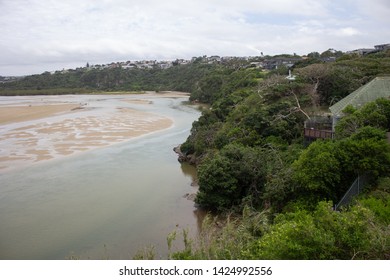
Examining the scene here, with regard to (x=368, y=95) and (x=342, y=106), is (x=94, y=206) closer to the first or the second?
(x=342, y=106)

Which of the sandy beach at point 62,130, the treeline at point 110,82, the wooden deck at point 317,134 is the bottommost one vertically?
the sandy beach at point 62,130

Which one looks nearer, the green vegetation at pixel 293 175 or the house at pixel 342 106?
the green vegetation at pixel 293 175

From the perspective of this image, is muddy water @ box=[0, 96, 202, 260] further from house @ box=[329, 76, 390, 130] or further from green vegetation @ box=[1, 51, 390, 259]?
house @ box=[329, 76, 390, 130]

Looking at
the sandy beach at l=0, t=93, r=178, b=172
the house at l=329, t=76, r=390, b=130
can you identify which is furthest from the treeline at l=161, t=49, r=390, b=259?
the sandy beach at l=0, t=93, r=178, b=172

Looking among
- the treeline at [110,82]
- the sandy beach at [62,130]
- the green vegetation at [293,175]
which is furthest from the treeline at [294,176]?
the treeline at [110,82]

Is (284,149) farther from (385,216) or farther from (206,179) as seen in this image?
(385,216)

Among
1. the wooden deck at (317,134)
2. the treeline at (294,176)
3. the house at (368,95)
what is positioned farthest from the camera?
the house at (368,95)

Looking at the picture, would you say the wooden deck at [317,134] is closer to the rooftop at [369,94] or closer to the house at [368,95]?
the house at [368,95]
